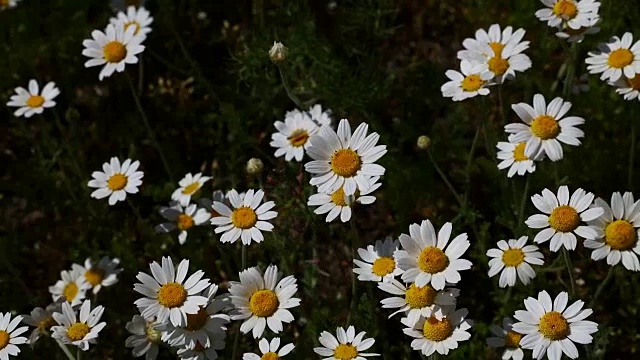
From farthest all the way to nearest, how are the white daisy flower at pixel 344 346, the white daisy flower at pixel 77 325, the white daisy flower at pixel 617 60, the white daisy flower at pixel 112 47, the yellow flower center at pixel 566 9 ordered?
the white daisy flower at pixel 112 47, the yellow flower center at pixel 566 9, the white daisy flower at pixel 617 60, the white daisy flower at pixel 77 325, the white daisy flower at pixel 344 346

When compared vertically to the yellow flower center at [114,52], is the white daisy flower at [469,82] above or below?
below

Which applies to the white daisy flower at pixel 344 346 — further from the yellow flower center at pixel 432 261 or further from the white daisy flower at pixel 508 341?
the white daisy flower at pixel 508 341

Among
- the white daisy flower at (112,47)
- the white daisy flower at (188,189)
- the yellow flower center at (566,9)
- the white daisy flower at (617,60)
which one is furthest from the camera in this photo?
the white daisy flower at (112,47)

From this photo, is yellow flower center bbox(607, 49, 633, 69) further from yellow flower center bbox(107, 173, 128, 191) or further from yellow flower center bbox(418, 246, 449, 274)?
yellow flower center bbox(107, 173, 128, 191)

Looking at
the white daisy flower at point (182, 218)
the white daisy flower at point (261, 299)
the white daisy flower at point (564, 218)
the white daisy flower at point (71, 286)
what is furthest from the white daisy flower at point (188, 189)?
the white daisy flower at point (564, 218)

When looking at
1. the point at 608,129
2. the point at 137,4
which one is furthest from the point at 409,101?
the point at 137,4

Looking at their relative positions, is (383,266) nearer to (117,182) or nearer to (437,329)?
(437,329)
